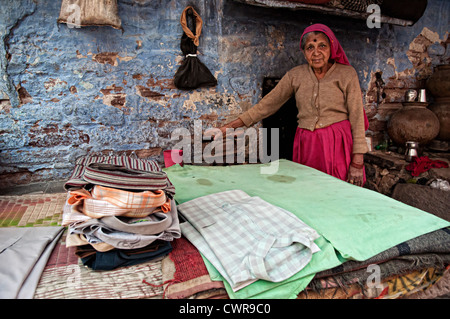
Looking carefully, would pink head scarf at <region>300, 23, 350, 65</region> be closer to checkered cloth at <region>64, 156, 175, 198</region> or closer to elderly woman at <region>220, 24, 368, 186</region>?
elderly woman at <region>220, 24, 368, 186</region>

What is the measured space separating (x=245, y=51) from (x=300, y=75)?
0.90 metres

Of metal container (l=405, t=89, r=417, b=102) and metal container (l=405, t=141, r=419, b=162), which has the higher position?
metal container (l=405, t=89, r=417, b=102)

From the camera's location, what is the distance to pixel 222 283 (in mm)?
1005

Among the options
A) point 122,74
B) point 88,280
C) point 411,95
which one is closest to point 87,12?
point 122,74

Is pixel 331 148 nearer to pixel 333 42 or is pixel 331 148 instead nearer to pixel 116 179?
pixel 333 42

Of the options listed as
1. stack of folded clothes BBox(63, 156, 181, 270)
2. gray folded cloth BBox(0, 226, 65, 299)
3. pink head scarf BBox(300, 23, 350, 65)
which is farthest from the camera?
pink head scarf BBox(300, 23, 350, 65)

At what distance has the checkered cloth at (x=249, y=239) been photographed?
1.00 metres

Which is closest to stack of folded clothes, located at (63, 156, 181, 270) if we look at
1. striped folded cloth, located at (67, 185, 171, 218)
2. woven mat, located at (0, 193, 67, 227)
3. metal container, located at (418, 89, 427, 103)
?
striped folded cloth, located at (67, 185, 171, 218)

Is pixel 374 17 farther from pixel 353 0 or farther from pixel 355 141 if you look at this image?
pixel 355 141

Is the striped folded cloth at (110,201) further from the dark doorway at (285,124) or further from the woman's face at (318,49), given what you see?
the dark doorway at (285,124)

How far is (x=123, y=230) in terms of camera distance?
1.03 meters

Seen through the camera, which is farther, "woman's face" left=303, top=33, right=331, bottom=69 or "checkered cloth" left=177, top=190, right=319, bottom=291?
"woman's face" left=303, top=33, right=331, bottom=69

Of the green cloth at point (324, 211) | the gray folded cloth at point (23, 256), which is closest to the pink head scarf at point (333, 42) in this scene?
the green cloth at point (324, 211)

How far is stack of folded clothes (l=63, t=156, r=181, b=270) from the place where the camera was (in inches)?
40.1
